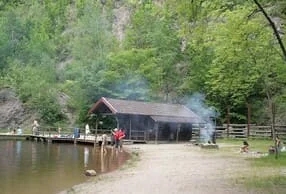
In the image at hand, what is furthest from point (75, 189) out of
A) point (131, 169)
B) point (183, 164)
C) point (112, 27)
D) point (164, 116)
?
point (112, 27)

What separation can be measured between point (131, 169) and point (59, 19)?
229 ft

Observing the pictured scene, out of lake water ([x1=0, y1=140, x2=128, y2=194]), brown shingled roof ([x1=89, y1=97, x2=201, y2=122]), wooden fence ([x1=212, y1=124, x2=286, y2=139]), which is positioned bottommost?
lake water ([x1=0, y1=140, x2=128, y2=194])

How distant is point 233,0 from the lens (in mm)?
13086

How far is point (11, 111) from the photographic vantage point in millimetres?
54750

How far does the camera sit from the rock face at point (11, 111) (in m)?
54.1

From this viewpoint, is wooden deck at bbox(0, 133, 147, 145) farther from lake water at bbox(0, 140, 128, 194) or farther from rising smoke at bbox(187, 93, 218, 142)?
lake water at bbox(0, 140, 128, 194)

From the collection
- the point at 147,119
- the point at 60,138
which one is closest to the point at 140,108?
the point at 147,119

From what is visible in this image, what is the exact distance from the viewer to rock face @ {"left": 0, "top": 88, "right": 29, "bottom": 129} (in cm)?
5406

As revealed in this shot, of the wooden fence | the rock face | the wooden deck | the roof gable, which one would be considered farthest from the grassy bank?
the rock face

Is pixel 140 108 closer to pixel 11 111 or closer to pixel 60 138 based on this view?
pixel 60 138

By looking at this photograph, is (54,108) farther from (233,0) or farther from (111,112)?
(233,0)

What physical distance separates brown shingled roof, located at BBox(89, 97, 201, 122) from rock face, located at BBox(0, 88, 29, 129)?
19.3 m

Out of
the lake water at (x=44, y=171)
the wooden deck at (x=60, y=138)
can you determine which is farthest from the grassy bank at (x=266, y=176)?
the wooden deck at (x=60, y=138)

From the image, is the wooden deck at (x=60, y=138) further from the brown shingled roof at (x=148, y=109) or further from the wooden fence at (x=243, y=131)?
the wooden fence at (x=243, y=131)
